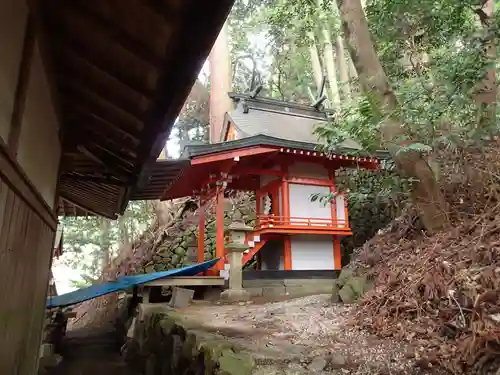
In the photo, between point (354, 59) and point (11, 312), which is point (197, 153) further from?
point (11, 312)

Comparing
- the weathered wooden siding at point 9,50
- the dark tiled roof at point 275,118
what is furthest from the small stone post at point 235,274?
the weathered wooden siding at point 9,50

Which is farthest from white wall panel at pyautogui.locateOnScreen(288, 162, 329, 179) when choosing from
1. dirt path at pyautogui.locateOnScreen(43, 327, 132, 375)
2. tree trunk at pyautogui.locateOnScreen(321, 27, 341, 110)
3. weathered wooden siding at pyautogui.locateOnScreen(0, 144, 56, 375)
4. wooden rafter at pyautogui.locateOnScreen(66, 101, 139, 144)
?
weathered wooden siding at pyautogui.locateOnScreen(0, 144, 56, 375)

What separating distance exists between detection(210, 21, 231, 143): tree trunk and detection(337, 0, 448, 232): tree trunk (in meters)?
9.42

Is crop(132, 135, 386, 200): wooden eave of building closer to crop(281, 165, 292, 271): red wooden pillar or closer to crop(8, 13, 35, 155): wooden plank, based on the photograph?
crop(281, 165, 292, 271): red wooden pillar

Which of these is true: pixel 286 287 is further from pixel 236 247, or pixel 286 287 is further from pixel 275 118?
pixel 275 118

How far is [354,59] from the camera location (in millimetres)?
6266

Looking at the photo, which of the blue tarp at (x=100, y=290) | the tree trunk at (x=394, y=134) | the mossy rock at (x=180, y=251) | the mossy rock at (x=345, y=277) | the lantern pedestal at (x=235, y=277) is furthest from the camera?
the mossy rock at (x=180, y=251)

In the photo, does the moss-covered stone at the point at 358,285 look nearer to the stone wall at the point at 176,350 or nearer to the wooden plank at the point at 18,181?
the stone wall at the point at 176,350

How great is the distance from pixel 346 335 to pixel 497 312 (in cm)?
157

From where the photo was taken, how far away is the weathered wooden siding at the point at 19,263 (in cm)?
192

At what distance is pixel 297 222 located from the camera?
380 inches

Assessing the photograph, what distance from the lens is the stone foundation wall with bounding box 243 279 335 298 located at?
8477 mm

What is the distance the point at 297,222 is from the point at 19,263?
7688 mm

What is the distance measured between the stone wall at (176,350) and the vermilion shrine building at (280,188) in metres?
2.44
